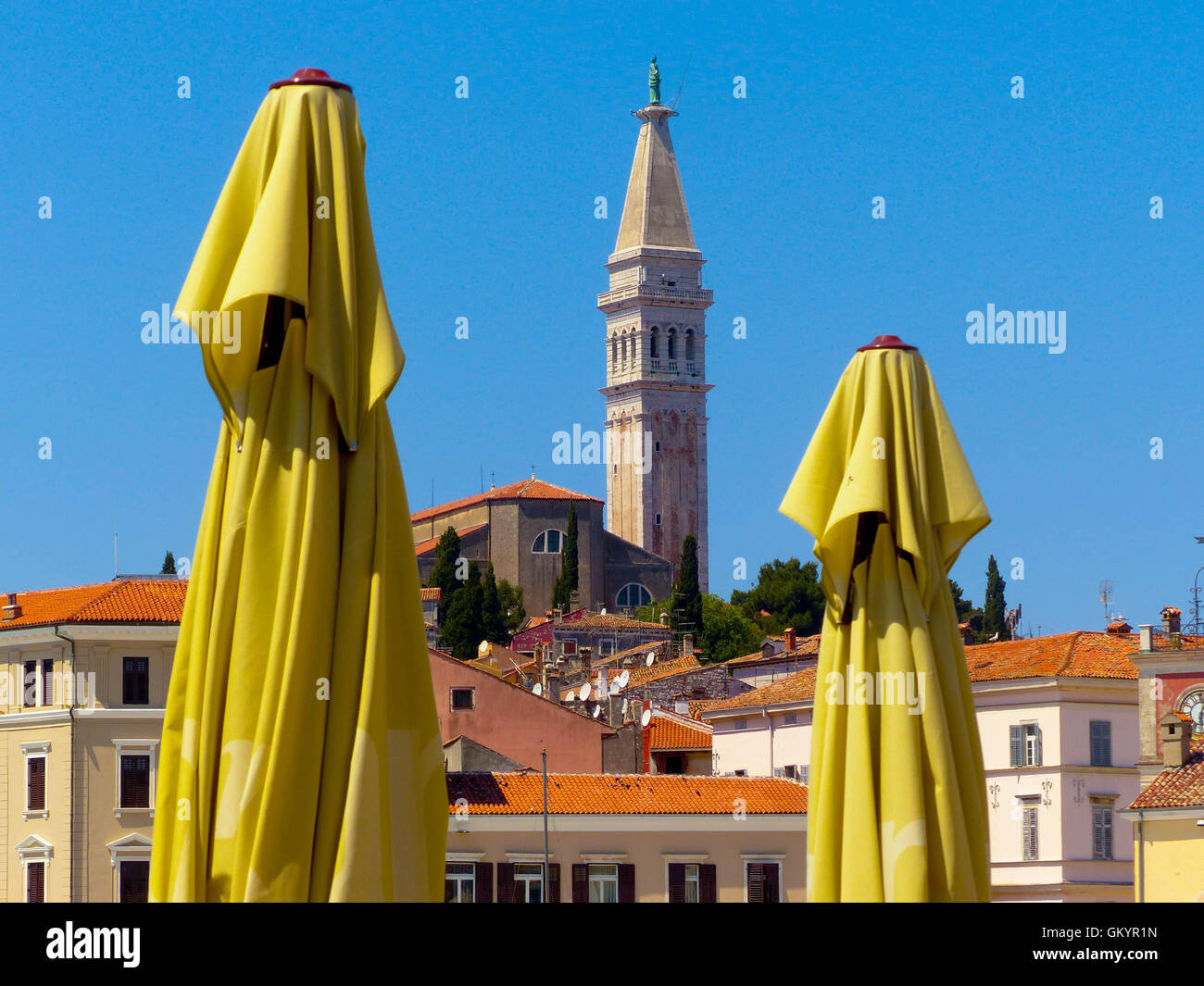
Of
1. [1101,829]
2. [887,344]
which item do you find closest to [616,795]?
[1101,829]

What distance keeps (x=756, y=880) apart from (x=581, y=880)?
134 inches

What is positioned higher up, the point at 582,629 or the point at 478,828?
the point at 582,629

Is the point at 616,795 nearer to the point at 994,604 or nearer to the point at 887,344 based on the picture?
the point at 887,344

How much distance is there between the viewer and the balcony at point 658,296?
14850 cm

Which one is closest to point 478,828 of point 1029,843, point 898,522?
point 1029,843

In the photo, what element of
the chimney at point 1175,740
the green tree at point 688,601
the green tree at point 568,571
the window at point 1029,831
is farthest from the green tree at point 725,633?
the chimney at point 1175,740

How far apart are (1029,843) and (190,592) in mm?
40130

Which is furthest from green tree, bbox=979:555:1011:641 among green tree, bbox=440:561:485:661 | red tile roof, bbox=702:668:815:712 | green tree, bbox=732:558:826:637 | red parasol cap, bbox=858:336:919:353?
red parasol cap, bbox=858:336:919:353

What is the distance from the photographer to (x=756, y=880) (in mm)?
38688

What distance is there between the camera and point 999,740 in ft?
155

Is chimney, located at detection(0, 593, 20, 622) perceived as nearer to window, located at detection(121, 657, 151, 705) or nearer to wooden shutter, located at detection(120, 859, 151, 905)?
window, located at detection(121, 657, 151, 705)

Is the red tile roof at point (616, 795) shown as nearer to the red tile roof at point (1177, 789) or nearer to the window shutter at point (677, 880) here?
the window shutter at point (677, 880)
